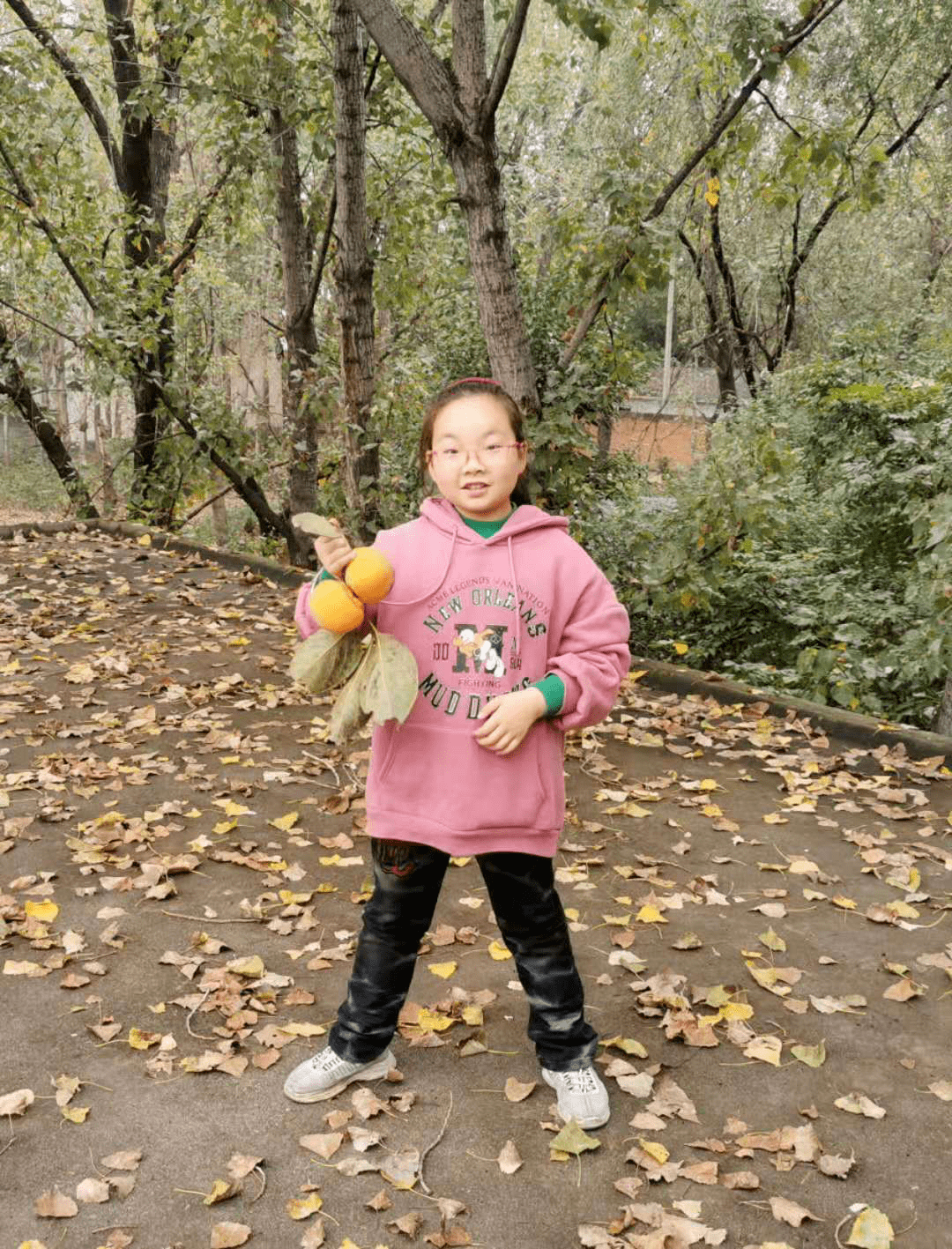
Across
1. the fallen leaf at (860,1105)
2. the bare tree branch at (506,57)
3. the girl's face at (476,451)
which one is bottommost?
the fallen leaf at (860,1105)

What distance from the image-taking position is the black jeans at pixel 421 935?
2.56 meters

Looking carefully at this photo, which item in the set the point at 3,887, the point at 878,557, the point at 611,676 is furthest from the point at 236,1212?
the point at 878,557

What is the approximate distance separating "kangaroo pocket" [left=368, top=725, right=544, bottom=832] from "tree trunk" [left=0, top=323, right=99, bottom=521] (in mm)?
9432

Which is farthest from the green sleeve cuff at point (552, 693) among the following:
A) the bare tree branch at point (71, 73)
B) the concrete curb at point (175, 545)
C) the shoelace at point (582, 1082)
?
the bare tree branch at point (71, 73)

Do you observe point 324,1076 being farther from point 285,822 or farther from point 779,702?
point 779,702

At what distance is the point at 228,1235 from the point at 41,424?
407 inches

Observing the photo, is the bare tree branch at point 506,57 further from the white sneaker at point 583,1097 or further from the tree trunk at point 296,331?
the white sneaker at point 583,1097

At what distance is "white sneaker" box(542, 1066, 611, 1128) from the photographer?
8.81 ft

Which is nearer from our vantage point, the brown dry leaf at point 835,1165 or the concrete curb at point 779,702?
the brown dry leaf at point 835,1165

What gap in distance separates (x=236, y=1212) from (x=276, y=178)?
889 centimetres

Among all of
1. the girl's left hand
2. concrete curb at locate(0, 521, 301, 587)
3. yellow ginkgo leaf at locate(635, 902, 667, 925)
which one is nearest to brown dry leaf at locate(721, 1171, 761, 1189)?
the girl's left hand

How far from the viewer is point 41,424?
11.3m

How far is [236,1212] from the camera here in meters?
2.41

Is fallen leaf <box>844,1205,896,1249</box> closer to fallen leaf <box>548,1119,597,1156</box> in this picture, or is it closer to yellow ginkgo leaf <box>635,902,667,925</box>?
fallen leaf <box>548,1119,597,1156</box>
